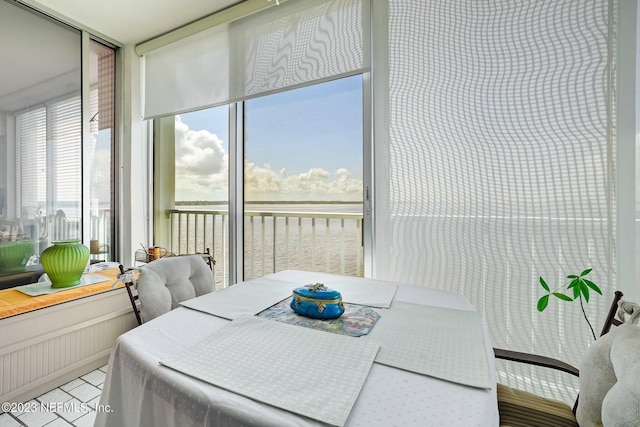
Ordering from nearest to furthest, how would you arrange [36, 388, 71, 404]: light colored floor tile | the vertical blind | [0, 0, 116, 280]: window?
the vertical blind, [36, 388, 71, 404]: light colored floor tile, [0, 0, 116, 280]: window

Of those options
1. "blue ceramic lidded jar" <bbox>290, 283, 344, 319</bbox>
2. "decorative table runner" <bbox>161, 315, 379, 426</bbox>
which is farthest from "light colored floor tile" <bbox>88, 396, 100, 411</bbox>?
"blue ceramic lidded jar" <bbox>290, 283, 344, 319</bbox>

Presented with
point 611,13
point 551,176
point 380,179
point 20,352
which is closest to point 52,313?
point 20,352

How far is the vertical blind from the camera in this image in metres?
1.36

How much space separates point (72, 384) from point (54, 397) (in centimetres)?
13

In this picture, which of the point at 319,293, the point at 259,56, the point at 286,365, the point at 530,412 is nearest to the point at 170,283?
the point at 319,293

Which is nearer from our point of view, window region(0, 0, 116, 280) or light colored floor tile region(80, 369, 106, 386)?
light colored floor tile region(80, 369, 106, 386)

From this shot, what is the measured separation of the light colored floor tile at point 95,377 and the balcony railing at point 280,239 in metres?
A: 1.19

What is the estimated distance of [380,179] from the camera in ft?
6.15

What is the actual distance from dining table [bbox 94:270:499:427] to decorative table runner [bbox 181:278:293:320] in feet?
0.03

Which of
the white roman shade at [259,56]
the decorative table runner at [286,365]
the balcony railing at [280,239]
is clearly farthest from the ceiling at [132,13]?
the decorative table runner at [286,365]

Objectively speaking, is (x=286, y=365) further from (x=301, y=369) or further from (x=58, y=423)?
(x=58, y=423)

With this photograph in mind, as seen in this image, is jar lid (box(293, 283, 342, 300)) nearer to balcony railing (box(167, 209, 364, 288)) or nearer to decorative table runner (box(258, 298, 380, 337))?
decorative table runner (box(258, 298, 380, 337))

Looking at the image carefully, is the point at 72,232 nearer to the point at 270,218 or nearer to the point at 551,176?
the point at 270,218

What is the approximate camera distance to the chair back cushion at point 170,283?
1192 millimetres
